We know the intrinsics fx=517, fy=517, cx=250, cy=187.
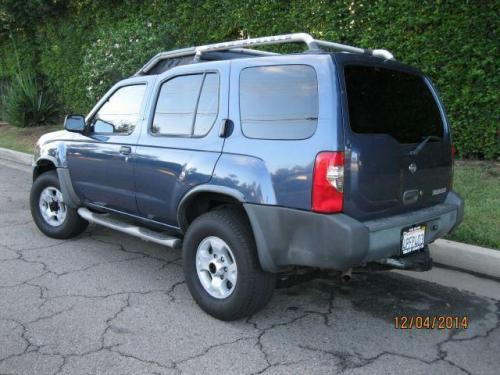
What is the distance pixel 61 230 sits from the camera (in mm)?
5473

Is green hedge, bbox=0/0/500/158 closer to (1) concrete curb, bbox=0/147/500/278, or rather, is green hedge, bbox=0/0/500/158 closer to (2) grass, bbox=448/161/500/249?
(2) grass, bbox=448/161/500/249

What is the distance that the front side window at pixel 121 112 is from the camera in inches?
181

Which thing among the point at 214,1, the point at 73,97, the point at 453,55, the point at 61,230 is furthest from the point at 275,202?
the point at 73,97

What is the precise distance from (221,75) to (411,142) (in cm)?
144

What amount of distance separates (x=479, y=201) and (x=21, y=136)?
11.7 metres

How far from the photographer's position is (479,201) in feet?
19.3

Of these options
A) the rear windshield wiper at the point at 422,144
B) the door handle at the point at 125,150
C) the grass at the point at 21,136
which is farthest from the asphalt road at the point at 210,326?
the grass at the point at 21,136

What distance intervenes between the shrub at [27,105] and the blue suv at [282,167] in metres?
11.2

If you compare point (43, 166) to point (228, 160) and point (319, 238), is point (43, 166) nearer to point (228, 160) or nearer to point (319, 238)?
point (228, 160)

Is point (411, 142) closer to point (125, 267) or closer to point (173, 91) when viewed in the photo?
point (173, 91)

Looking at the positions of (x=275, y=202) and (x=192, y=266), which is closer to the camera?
(x=275, y=202)

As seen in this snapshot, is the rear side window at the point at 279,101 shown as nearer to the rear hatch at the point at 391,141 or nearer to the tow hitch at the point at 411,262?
the rear hatch at the point at 391,141

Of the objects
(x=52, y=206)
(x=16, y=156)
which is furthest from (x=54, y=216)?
(x=16, y=156)

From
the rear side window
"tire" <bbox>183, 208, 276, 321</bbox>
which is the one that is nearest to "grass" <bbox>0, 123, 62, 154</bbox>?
"tire" <bbox>183, 208, 276, 321</bbox>
